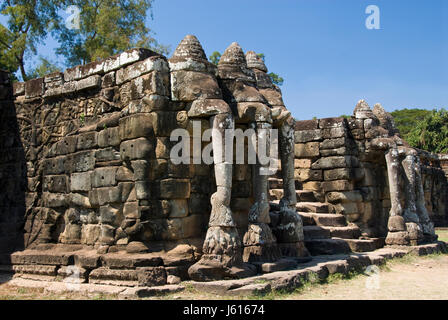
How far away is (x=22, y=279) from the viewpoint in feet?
27.1

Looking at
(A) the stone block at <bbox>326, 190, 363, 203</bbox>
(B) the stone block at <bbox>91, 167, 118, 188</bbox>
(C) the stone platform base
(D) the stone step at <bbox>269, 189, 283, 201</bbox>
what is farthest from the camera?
(A) the stone block at <bbox>326, 190, 363, 203</bbox>

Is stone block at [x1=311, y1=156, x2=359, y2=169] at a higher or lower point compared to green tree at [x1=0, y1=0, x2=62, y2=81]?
lower

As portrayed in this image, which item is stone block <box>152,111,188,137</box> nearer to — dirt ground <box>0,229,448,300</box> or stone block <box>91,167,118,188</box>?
stone block <box>91,167,118,188</box>

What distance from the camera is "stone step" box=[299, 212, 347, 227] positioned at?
10.4 meters

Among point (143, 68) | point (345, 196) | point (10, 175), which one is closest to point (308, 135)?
point (345, 196)

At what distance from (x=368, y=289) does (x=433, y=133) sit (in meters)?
25.8

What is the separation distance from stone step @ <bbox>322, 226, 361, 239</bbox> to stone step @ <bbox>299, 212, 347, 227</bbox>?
232 mm

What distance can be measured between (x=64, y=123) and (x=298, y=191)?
5830 millimetres

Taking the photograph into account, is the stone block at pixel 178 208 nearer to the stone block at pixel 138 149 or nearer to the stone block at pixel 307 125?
the stone block at pixel 138 149

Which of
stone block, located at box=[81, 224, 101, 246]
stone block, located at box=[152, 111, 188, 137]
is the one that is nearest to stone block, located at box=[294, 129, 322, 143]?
stone block, located at box=[152, 111, 188, 137]

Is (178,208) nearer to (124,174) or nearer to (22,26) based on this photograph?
(124,174)

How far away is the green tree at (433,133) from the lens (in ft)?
96.2

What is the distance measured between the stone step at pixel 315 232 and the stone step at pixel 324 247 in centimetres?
39

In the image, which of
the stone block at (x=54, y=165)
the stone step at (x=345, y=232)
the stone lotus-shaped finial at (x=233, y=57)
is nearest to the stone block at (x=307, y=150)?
the stone step at (x=345, y=232)
